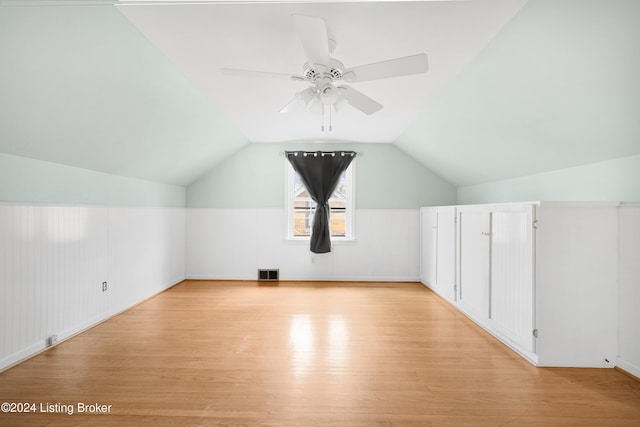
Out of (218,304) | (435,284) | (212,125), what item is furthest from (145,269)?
(435,284)

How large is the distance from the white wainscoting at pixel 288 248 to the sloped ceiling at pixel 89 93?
5.50 ft

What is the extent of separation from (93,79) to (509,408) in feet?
10.6

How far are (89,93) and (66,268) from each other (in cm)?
151

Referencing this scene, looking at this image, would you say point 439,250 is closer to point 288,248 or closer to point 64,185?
point 288,248

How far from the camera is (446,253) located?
3584 mm

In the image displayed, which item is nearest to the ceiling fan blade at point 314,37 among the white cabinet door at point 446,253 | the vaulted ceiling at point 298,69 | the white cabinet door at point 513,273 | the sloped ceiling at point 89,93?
the vaulted ceiling at point 298,69

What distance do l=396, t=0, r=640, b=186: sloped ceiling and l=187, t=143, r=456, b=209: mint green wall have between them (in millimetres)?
1478

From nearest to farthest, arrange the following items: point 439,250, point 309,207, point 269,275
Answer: point 439,250, point 269,275, point 309,207

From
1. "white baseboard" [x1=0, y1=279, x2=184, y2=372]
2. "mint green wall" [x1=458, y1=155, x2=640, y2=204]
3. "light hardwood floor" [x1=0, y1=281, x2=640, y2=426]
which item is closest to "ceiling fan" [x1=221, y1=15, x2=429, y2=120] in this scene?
"mint green wall" [x1=458, y1=155, x2=640, y2=204]

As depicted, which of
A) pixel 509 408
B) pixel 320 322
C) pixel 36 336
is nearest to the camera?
pixel 509 408

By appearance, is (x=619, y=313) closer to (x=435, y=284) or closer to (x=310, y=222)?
(x=435, y=284)

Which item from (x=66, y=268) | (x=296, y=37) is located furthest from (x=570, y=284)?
(x=66, y=268)

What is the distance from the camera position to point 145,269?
3656 mm

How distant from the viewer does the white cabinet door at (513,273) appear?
7.01 ft
